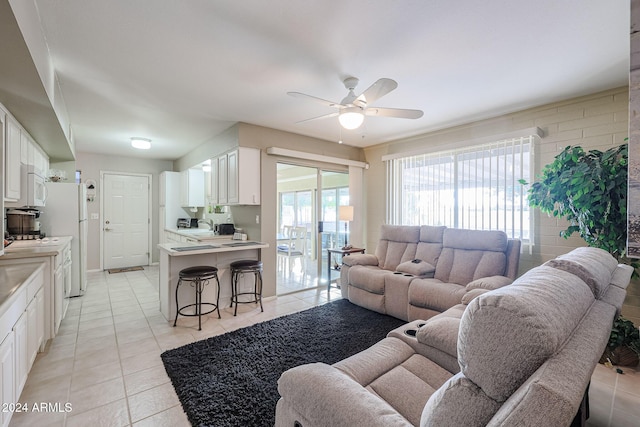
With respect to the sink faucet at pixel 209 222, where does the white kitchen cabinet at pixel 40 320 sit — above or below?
below

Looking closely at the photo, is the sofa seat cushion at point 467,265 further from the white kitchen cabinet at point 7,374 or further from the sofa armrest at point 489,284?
the white kitchen cabinet at point 7,374

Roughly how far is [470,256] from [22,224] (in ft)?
18.4

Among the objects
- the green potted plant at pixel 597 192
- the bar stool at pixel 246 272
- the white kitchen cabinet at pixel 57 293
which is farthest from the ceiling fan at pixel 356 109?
the white kitchen cabinet at pixel 57 293

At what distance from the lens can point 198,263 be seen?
357 cm

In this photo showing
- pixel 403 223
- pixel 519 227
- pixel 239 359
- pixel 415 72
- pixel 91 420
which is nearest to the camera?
pixel 91 420

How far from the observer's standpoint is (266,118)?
3.93 m

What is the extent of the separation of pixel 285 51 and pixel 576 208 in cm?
Answer: 294

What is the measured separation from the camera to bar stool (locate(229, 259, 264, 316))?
12.0ft

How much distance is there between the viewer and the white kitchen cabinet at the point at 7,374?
59.3 inches

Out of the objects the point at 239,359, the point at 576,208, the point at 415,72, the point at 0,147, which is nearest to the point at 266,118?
the point at 415,72

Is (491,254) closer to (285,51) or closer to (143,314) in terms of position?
(285,51)

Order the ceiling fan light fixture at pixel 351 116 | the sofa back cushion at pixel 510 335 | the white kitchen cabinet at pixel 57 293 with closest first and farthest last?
the sofa back cushion at pixel 510 335, the ceiling fan light fixture at pixel 351 116, the white kitchen cabinet at pixel 57 293

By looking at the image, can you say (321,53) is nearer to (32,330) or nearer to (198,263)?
(198,263)

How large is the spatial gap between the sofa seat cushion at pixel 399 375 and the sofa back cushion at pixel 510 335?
62 cm
